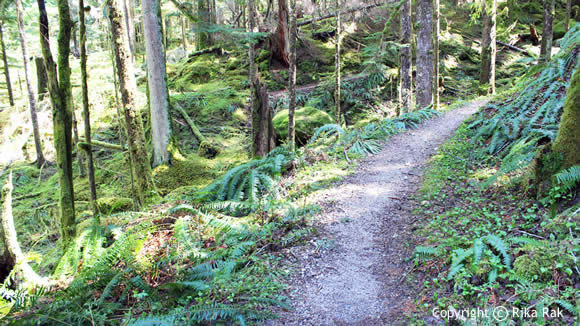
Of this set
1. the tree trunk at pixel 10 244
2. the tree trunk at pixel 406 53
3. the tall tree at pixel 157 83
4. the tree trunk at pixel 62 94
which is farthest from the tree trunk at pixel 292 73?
the tree trunk at pixel 406 53

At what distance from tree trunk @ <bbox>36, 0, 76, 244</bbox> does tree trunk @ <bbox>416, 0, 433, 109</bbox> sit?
1165 centimetres

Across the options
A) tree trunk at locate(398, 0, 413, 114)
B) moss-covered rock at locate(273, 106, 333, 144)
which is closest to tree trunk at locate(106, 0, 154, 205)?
moss-covered rock at locate(273, 106, 333, 144)

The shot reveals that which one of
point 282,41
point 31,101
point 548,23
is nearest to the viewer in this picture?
point 548,23

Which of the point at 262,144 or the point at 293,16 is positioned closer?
the point at 293,16

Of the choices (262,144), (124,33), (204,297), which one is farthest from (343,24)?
(204,297)

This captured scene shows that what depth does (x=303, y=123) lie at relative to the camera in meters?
12.1

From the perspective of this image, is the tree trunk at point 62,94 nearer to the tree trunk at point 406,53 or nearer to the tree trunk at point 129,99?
the tree trunk at point 129,99

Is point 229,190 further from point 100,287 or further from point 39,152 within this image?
point 39,152

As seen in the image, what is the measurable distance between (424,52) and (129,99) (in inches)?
432

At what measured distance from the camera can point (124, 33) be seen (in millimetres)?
6078

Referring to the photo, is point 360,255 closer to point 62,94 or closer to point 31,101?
point 62,94

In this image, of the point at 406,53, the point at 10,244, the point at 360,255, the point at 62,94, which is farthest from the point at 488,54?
the point at 10,244

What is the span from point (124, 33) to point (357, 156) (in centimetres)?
563

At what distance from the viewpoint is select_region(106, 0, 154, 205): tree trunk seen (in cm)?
598
